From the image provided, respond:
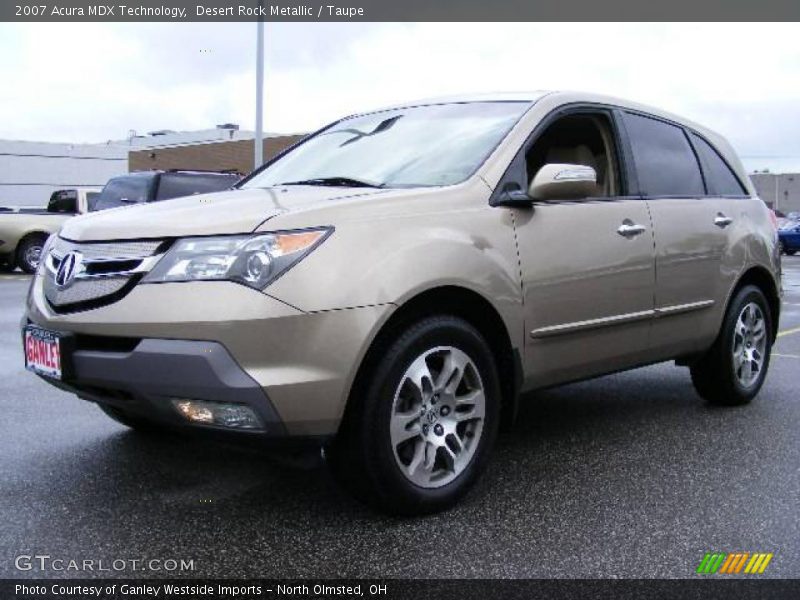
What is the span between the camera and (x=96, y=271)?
3.26m

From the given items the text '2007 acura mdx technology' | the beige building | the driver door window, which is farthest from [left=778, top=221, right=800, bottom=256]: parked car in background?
the beige building

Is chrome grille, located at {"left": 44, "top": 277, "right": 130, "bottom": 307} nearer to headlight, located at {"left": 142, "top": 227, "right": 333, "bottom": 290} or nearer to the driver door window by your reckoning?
headlight, located at {"left": 142, "top": 227, "right": 333, "bottom": 290}

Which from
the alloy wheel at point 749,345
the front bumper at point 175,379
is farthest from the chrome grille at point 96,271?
the alloy wheel at point 749,345

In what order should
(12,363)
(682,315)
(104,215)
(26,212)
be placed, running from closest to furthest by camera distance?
(104,215) → (682,315) → (12,363) → (26,212)

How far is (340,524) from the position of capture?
131 inches

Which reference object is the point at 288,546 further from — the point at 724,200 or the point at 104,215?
the point at 724,200

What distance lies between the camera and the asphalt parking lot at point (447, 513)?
3.02 meters

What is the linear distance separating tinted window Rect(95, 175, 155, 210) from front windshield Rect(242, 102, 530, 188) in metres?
9.24

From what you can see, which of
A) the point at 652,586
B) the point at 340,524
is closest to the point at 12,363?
the point at 340,524

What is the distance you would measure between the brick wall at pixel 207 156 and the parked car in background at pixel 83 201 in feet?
74.0

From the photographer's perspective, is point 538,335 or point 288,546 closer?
point 288,546

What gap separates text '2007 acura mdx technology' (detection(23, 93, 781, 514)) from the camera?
9.88 ft

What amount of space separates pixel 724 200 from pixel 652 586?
10.1 feet

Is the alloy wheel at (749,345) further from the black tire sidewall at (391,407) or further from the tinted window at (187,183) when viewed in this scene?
the tinted window at (187,183)
